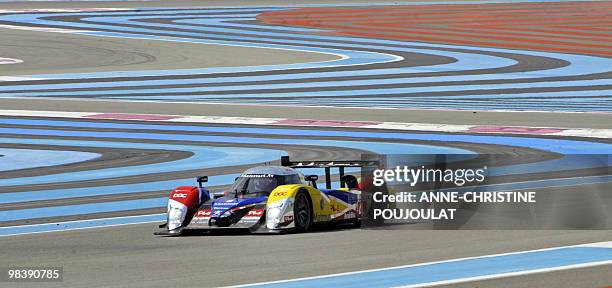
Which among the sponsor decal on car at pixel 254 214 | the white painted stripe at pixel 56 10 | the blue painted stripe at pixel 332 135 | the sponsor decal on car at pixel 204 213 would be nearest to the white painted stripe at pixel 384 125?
the blue painted stripe at pixel 332 135

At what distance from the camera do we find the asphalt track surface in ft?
40.1

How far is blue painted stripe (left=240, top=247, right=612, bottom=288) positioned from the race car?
2.76 m


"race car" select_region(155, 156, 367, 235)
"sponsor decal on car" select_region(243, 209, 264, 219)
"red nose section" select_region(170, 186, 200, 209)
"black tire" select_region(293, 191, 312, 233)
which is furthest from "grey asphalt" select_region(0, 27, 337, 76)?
"black tire" select_region(293, 191, 312, 233)

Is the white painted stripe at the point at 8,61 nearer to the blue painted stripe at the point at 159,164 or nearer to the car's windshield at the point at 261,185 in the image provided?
the blue painted stripe at the point at 159,164

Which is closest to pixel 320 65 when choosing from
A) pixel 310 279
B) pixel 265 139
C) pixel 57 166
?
pixel 265 139

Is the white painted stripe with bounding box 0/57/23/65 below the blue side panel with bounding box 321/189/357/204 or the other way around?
below

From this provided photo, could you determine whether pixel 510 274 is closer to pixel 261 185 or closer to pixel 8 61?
pixel 261 185

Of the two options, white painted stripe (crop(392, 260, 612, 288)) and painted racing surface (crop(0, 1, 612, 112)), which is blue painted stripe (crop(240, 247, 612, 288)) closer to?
white painted stripe (crop(392, 260, 612, 288))

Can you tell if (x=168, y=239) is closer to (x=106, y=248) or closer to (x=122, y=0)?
→ (x=106, y=248)

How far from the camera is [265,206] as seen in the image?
47.1ft

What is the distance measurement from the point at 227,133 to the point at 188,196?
38.8 feet

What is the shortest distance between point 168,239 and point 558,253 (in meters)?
4.13

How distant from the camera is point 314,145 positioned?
23.8m

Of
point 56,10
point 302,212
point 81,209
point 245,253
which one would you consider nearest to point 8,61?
point 56,10
